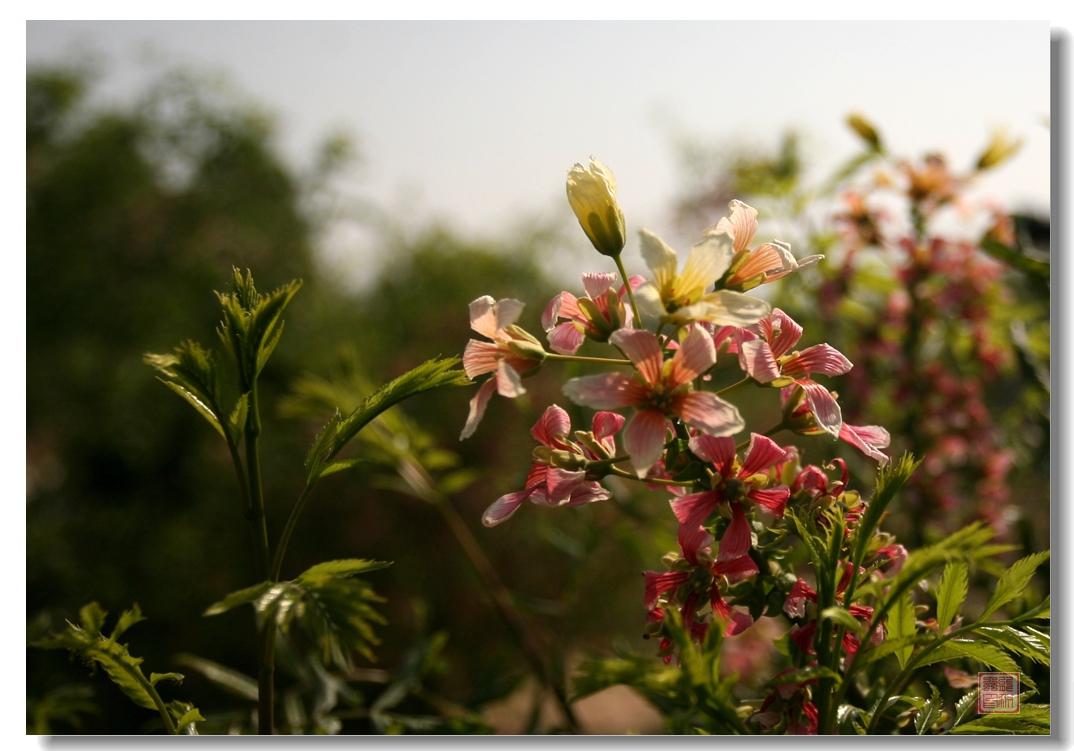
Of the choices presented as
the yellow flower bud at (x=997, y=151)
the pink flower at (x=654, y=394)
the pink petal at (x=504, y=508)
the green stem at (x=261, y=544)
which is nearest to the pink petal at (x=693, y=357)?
the pink flower at (x=654, y=394)

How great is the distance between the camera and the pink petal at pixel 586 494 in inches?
15.0

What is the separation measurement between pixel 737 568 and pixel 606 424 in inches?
4.1

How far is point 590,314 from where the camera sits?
0.39m

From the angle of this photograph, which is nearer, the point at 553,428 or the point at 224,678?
the point at 553,428

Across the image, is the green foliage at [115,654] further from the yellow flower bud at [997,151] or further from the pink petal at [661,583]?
the yellow flower bud at [997,151]

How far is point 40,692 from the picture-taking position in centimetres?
95

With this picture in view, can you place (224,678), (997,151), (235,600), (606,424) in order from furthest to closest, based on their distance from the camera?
1. (997,151)
2. (224,678)
3. (606,424)
4. (235,600)

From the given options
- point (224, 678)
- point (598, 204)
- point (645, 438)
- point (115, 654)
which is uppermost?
point (598, 204)

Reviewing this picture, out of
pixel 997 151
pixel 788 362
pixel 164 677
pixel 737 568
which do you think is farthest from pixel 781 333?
pixel 997 151

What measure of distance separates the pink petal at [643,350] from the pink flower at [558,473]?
0.05 metres

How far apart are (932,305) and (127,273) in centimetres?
203

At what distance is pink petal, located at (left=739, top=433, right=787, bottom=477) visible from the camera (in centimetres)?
38

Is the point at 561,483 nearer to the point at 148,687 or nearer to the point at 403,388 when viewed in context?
the point at 403,388

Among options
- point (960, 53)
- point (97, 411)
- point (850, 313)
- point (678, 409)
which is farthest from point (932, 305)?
point (97, 411)
